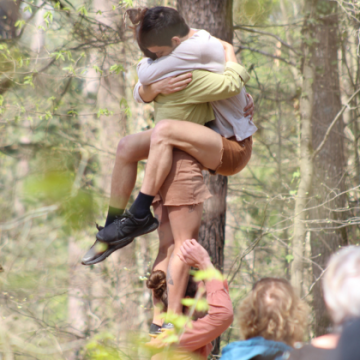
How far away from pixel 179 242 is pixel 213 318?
1.41ft

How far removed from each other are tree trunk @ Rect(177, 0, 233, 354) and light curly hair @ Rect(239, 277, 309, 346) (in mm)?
1753

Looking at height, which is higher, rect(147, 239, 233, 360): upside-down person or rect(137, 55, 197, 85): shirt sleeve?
rect(137, 55, 197, 85): shirt sleeve

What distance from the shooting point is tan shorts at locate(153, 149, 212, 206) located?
88.9 inches

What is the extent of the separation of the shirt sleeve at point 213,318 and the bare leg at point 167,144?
574 mm

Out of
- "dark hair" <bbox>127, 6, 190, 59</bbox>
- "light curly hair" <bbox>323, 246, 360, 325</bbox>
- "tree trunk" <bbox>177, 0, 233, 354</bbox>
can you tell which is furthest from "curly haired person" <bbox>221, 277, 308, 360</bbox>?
"tree trunk" <bbox>177, 0, 233, 354</bbox>

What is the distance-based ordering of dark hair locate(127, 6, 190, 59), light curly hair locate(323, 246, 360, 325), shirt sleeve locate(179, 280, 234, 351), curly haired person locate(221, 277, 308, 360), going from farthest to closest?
1. dark hair locate(127, 6, 190, 59)
2. shirt sleeve locate(179, 280, 234, 351)
3. curly haired person locate(221, 277, 308, 360)
4. light curly hair locate(323, 246, 360, 325)

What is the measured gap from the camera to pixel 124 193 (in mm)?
2350

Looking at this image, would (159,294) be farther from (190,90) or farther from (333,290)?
(333,290)

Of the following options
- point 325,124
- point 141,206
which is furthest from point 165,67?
point 325,124

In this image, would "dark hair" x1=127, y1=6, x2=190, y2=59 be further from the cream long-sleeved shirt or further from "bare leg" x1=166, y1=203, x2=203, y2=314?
"bare leg" x1=166, y1=203, x2=203, y2=314

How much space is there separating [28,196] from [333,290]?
85 cm

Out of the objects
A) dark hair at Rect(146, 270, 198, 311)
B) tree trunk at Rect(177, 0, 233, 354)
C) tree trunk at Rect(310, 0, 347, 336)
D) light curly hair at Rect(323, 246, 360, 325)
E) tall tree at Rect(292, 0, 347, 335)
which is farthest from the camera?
tree trunk at Rect(310, 0, 347, 336)

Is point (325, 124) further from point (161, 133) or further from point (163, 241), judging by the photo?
point (161, 133)

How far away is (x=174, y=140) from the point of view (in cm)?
219
